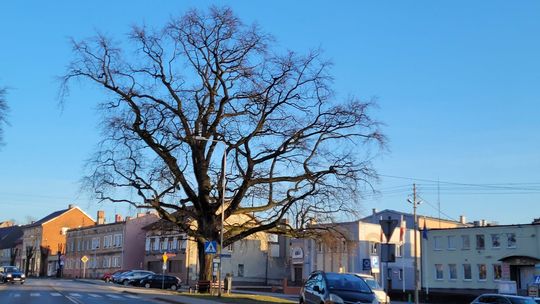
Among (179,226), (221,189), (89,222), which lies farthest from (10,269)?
(89,222)

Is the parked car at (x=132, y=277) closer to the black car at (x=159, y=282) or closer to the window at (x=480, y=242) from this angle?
the black car at (x=159, y=282)

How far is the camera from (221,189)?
41.4 metres

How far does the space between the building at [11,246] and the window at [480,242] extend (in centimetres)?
10378

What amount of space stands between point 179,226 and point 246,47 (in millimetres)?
13536

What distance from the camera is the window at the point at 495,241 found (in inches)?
2320

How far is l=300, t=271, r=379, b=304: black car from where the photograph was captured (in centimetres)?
1808

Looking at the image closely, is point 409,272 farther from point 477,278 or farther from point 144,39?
point 144,39

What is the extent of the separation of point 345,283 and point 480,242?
46.0 meters

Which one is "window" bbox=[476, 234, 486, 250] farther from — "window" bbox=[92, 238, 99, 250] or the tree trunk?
"window" bbox=[92, 238, 99, 250]

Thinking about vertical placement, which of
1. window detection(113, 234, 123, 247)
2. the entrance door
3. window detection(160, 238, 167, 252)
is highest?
window detection(113, 234, 123, 247)

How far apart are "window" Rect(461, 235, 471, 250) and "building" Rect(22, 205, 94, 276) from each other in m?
79.9

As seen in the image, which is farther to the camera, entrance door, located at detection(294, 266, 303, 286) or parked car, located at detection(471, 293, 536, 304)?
entrance door, located at detection(294, 266, 303, 286)

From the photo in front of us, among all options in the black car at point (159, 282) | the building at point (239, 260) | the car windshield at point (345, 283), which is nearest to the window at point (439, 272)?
the building at point (239, 260)

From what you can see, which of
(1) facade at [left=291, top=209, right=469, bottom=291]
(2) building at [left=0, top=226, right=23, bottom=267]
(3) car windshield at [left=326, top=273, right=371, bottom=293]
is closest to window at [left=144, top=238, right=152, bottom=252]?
(1) facade at [left=291, top=209, right=469, bottom=291]
